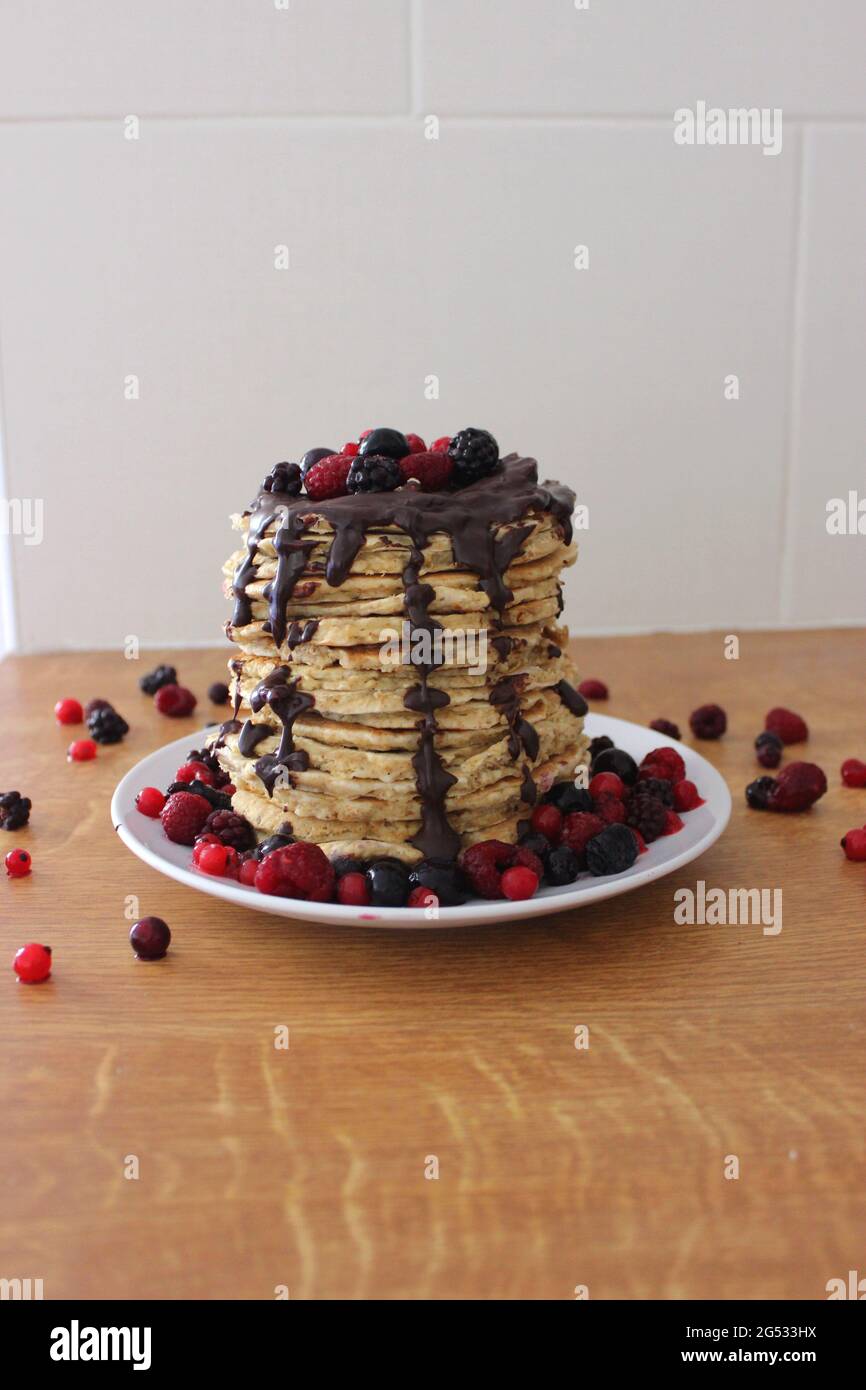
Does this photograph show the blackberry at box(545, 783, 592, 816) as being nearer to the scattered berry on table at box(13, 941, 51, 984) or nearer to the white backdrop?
the scattered berry on table at box(13, 941, 51, 984)

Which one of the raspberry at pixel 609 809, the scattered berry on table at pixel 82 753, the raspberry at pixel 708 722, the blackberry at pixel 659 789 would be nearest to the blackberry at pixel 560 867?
the raspberry at pixel 609 809

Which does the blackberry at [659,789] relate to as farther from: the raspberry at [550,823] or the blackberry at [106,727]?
the blackberry at [106,727]

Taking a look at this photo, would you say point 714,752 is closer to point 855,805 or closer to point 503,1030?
point 855,805

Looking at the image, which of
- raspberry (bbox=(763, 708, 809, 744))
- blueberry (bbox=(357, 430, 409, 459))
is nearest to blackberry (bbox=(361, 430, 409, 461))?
blueberry (bbox=(357, 430, 409, 459))

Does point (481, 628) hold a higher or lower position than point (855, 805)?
higher

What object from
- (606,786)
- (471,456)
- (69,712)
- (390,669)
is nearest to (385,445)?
(471,456)

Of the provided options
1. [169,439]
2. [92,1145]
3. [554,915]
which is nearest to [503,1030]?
[554,915]

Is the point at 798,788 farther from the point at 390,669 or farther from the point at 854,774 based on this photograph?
the point at 390,669
